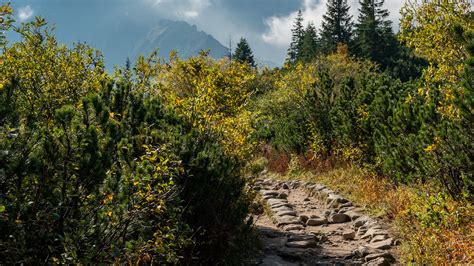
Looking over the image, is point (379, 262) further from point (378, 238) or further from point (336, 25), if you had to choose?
point (336, 25)

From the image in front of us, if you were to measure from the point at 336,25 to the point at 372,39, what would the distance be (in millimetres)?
6691

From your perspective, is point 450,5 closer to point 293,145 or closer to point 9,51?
point 9,51

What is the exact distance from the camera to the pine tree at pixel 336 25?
5076 centimetres

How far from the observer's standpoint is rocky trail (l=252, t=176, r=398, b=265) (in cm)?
719

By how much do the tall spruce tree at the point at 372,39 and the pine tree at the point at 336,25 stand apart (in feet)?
7.28

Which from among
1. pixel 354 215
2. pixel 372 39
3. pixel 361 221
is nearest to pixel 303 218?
pixel 354 215

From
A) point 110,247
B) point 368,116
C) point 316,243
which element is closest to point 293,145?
point 368,116

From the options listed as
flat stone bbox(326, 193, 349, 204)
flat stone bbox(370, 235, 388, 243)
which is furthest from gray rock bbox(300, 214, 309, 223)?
flat stone bbox(370, 235, 388, 243)

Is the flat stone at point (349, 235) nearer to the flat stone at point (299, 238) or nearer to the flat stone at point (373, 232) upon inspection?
the flat stone at point (373, 232)

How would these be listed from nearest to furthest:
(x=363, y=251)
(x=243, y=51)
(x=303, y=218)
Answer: (x=363, y=251) → (x=303, y=218) → (x=243, y=51)

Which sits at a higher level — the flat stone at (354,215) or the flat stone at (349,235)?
the flat stone at (354,215)

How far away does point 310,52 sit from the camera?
173 ft

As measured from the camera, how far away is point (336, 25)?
51281 mm

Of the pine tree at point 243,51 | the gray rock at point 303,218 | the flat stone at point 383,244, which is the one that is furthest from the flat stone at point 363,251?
the pine tree at point 243,51
